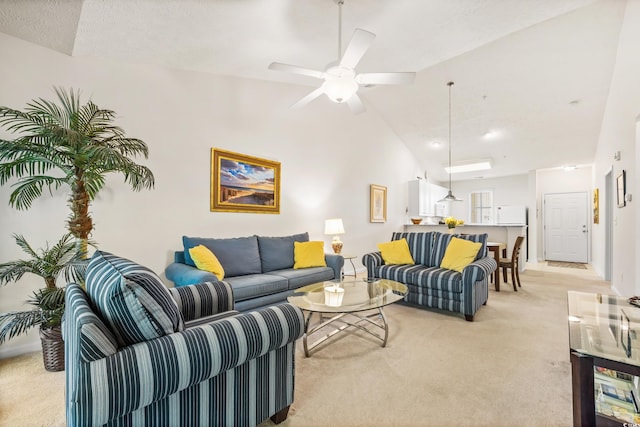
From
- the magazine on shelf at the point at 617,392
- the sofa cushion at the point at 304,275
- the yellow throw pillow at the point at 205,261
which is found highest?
the yellow throw pillow at the point at 205,261

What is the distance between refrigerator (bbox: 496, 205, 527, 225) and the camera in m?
→ 7.55

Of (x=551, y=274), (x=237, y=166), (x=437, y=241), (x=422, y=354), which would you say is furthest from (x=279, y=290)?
(x=551, y=274)

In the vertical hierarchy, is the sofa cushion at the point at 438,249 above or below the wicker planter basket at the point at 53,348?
above

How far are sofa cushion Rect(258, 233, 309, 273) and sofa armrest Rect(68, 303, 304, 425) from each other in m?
2.11

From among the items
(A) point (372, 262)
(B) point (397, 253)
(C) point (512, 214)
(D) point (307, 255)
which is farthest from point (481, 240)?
(C) point (512, 214)

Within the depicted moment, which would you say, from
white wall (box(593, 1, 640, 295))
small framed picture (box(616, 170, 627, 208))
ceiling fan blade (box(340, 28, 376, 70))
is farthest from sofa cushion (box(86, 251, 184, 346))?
small framed picture (box(616, 170, 627, 208))

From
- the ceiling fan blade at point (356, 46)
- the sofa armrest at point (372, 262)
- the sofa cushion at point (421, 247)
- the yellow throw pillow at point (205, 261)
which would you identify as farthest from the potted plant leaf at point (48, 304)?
the sofa cushion at point (421, 247)

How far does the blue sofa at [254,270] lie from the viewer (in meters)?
2.69

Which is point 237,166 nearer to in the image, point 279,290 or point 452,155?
point 279,290

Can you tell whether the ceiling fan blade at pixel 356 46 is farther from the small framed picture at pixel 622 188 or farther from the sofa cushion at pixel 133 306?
the small framed picture at pixel 622 188

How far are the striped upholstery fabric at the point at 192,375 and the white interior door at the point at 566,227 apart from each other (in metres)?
8.70

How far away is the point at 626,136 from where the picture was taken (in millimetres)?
3342

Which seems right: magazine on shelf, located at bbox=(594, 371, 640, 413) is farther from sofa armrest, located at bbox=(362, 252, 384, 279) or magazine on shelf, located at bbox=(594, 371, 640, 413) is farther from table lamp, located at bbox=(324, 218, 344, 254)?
table lamp, located at bbox=(324, 218, 344, 254)

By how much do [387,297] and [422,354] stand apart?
0.49 m
